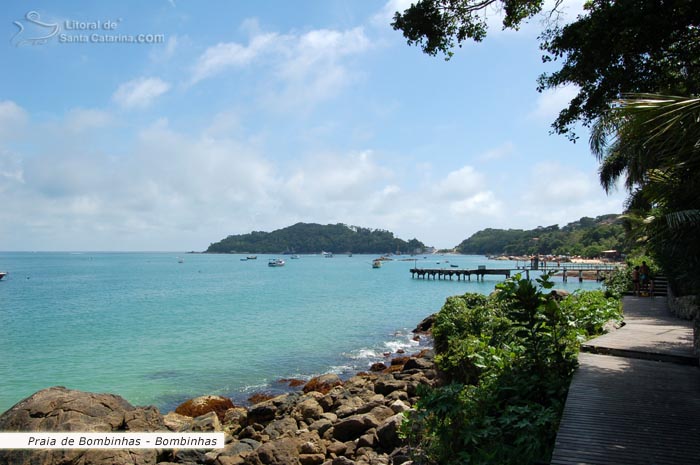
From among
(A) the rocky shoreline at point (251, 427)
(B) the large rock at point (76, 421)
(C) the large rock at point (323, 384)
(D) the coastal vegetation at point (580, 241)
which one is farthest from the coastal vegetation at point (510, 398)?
(D) the coastal vegetation at point (580, 241)

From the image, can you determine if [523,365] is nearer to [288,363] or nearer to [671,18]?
[671,18]

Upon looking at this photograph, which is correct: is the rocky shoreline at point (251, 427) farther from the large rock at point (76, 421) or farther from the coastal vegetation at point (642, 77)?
the coastal vegetation at point (642, 77)

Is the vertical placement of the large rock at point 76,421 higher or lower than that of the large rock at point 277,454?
higher

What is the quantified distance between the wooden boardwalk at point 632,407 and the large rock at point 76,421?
7216 millimetres

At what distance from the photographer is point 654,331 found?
10.1 metres

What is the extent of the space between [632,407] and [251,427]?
28.0 ft

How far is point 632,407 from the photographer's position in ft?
16.7

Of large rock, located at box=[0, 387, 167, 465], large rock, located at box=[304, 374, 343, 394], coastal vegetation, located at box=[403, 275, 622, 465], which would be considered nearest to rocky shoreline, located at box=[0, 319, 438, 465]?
large rock, located at box=[0, 387, 167, 465]

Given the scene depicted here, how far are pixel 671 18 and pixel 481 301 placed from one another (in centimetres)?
1277

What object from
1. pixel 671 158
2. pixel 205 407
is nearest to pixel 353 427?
pixel 205 407

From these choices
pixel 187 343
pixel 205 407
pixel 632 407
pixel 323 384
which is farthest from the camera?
pixel 187 343

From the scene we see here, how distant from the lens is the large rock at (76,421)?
725 centimetres

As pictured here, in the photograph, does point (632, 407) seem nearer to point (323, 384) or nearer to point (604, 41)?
point (604, 41)

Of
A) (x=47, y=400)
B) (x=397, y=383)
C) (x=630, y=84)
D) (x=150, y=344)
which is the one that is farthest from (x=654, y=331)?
(x=150, y=344)
